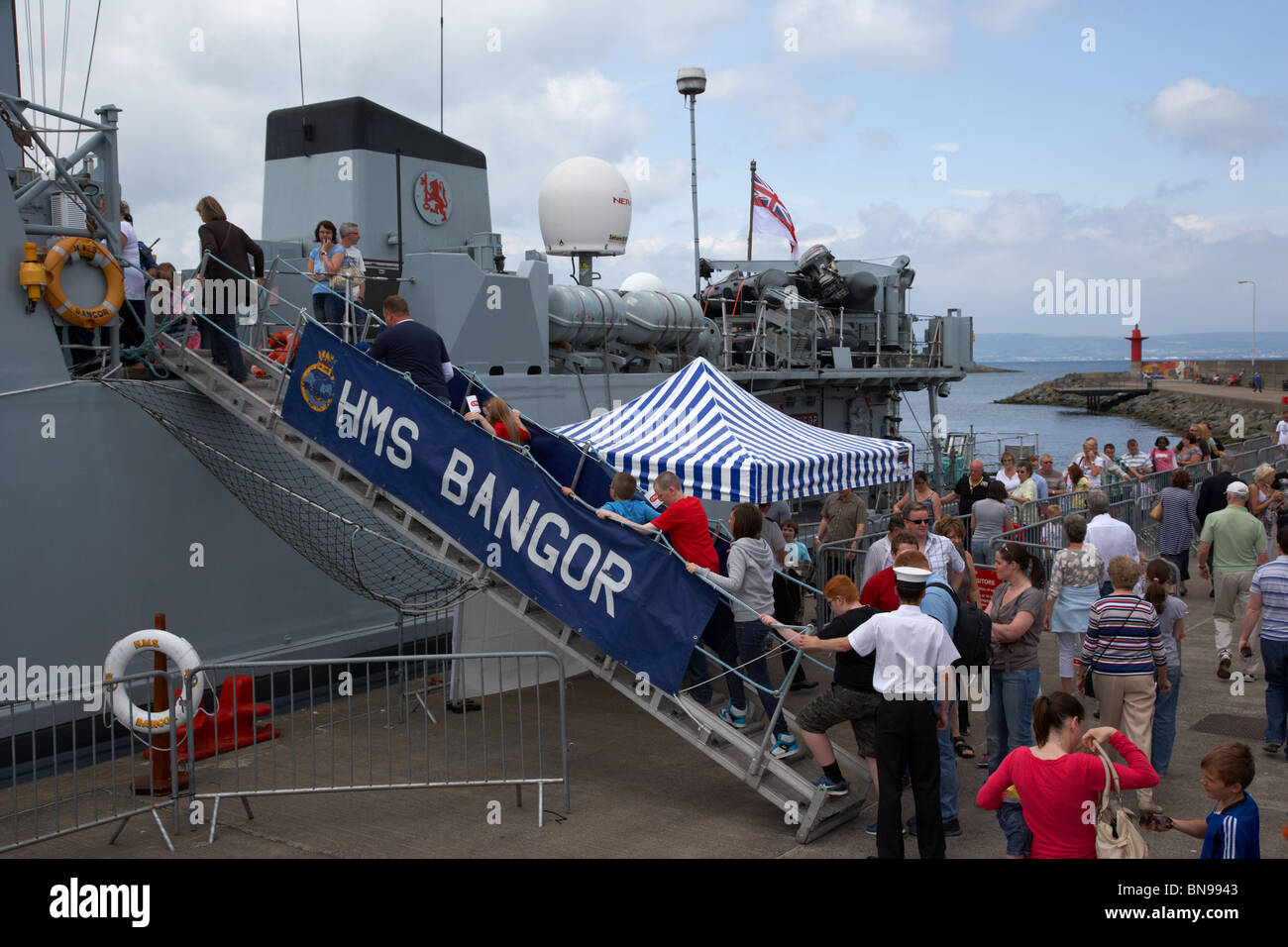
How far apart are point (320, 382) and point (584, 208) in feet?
25.6

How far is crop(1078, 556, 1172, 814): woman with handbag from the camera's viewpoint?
6191 millimetres

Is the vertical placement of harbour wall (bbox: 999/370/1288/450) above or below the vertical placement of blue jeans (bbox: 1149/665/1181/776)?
above

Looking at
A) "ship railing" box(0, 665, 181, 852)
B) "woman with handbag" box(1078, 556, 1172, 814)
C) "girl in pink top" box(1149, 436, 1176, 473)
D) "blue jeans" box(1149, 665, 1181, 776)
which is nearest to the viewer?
"woman with handbag" box(1078, 556, 1172, 814)

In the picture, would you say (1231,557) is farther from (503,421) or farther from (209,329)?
(209,329)

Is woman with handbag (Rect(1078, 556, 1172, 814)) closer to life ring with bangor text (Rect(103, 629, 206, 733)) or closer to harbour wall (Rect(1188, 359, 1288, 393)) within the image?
life ring with bangor text (Rect(103, 629, 206, 733))

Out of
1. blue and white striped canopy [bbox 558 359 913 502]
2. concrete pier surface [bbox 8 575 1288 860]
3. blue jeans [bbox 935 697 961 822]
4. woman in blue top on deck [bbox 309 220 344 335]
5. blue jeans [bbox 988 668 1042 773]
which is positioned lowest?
concrete pier surface [bbox 8 575 1288 860]

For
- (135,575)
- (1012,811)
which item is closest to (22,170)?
(135,575)

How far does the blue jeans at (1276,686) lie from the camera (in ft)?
23.7

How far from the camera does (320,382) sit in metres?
7.89

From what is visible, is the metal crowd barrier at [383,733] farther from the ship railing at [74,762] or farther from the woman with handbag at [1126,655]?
the woman with handbag at [1126,655]

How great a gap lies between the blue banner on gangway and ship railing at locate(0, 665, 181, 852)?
1.97 meters

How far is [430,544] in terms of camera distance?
771 centimetres

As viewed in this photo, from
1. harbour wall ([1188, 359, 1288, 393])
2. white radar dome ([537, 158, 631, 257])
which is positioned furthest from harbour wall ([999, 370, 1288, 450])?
white radar dome ([537, 158, 631, 257])
